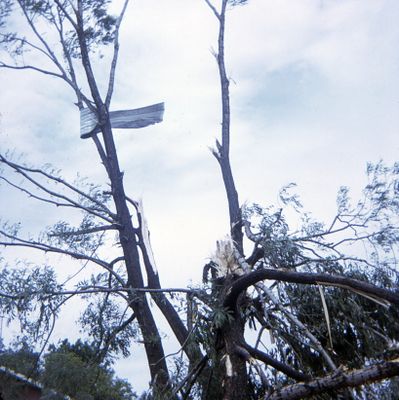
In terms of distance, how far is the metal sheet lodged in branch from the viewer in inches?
407

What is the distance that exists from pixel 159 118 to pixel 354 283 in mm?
6185

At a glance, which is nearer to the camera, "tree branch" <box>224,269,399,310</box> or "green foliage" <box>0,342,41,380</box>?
"tree branch" <box>224,269,399,310</box>

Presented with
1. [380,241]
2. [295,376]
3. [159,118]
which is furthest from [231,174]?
[295,376]

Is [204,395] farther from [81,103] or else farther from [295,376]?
[81,103]

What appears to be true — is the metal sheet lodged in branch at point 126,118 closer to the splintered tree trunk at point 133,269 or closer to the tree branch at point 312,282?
the splintered tree trunk at point 133,269

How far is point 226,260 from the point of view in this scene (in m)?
6.45

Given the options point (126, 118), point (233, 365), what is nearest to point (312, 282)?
point (233, 365)

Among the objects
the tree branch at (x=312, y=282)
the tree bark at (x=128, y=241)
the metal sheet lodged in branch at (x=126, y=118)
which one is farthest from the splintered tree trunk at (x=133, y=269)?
the tree branch at (x=312, y=282)

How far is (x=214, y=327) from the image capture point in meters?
5.95

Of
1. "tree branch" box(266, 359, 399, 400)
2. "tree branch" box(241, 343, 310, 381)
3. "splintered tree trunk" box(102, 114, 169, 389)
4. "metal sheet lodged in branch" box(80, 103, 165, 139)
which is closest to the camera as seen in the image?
"tree branch" box(266, 359, 399, 400)

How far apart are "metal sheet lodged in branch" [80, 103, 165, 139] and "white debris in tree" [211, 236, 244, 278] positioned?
4222 millimetres

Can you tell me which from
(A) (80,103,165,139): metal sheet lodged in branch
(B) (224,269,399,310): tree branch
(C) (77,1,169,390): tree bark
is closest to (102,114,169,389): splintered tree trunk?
(C) (77,1,169,390): tree bark

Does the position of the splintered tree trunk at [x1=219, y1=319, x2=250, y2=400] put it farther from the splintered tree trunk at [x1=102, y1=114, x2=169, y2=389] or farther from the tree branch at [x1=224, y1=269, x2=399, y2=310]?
the splintered tree trunk at [x1=102, y1=114, x2=169, y2=389]

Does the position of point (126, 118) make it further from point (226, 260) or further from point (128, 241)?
point (226, 260)
